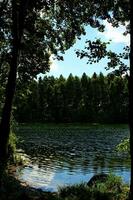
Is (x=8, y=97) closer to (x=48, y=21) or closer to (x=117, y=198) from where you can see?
(x=117, y=198)

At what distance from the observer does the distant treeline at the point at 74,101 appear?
153 meters

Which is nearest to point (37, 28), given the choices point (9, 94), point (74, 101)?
point (9, 94)

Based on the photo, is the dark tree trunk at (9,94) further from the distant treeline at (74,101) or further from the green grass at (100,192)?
the distant treeline at (74,101)

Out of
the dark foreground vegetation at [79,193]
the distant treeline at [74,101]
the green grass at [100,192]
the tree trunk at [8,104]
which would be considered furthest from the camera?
the distant treeline at [74,101]

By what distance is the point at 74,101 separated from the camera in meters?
158

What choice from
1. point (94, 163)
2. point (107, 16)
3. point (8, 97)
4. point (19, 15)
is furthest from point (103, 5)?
point (94, 163)

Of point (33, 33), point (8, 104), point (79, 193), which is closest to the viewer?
point (79, 193)

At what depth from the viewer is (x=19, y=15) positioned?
19641 mm

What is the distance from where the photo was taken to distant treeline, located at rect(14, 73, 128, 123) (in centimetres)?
15300

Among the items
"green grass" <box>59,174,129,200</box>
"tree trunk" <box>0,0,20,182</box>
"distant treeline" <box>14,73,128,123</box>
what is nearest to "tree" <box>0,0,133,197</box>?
"tree trunk" <box>0,0,20,182</box>

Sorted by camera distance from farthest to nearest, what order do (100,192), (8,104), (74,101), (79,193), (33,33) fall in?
1. (74,101)
2. (33,33)
3. (8,104)
4. (79,193)
5. (100,192)

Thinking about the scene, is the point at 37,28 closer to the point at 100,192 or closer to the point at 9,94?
the point at 9,94

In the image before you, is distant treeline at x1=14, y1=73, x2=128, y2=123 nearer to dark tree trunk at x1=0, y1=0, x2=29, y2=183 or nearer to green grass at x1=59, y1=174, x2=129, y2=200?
green grass at x1=59, y1=174, x2=129, y2=200

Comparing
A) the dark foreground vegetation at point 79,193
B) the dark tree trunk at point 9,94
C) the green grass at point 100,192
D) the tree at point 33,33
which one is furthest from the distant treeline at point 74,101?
the dark tree trunk at point 9,94
